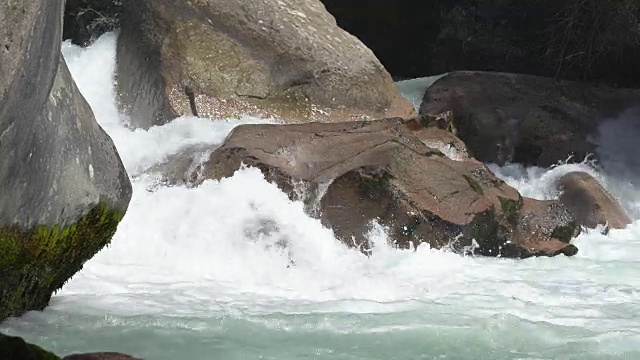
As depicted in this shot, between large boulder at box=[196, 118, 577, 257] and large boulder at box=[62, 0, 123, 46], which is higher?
large boulder at box=[196, 118, 577, 257]

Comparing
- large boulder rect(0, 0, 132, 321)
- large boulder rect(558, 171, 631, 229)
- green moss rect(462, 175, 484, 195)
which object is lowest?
large boulder rect(558, 171, 631, 229)

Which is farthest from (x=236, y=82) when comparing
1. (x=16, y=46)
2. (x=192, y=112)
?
(x=16, y=46)

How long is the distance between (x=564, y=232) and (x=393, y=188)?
1.53m

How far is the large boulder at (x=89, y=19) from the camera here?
1076 centimetres

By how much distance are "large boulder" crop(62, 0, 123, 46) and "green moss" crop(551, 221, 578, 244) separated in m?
5.25

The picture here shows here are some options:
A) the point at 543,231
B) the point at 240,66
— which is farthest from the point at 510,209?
the point at 240,66

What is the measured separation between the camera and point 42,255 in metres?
4.16

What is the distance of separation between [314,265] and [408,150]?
4.88 ft

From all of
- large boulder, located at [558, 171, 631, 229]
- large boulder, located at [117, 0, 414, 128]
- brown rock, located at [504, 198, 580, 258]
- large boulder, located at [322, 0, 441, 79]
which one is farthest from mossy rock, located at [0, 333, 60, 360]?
large boulder, located at [322, 0, 441, 79]

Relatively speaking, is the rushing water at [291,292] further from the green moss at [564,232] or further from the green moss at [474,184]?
the green moss at [474,184]

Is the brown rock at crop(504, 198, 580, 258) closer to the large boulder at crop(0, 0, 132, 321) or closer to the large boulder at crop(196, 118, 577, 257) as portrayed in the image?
the large boulder at crop(196, 118, 577, 257)

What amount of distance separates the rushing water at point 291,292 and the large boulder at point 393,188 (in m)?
0.14

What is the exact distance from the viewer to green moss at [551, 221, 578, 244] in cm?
767

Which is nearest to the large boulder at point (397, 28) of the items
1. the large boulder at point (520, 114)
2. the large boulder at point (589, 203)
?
the large boulder at point (520, 114)
